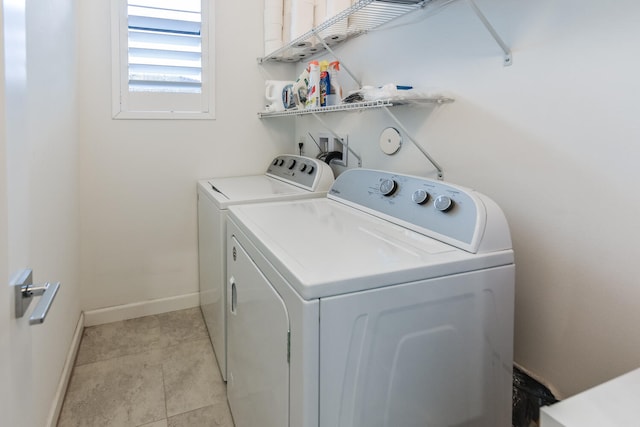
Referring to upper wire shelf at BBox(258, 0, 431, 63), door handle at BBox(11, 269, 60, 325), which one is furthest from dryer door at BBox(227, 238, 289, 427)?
upper wire shelf at BBox(258, 0, 431, 63)

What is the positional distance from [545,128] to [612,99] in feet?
0.61

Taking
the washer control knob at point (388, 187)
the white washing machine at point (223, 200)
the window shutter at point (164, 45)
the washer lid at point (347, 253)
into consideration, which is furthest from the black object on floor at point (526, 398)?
the window shutter at point (164, 45)

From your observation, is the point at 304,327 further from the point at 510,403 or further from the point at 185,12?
the point at 185,12

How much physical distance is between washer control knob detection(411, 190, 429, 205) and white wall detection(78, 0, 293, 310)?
174 centimetres

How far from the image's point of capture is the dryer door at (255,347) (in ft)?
3.43

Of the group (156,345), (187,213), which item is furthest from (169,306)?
(187,213)

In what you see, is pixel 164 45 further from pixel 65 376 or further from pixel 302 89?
pixel 65 376

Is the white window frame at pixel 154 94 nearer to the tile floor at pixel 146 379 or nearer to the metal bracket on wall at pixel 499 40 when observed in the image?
the tile floor at pixel 146 379

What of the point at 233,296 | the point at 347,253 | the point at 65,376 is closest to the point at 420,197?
the point at 347,253

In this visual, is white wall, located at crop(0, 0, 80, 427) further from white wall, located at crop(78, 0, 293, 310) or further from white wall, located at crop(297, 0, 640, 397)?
white wall, located at crop(297, 0, 640, 397)

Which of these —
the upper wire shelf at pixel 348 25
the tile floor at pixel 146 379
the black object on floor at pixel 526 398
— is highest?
the upper wire shelf at pixel 348 25

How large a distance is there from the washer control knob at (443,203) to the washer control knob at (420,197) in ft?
0.16

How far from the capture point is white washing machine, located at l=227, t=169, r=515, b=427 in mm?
913

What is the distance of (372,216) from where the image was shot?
4.94ft
